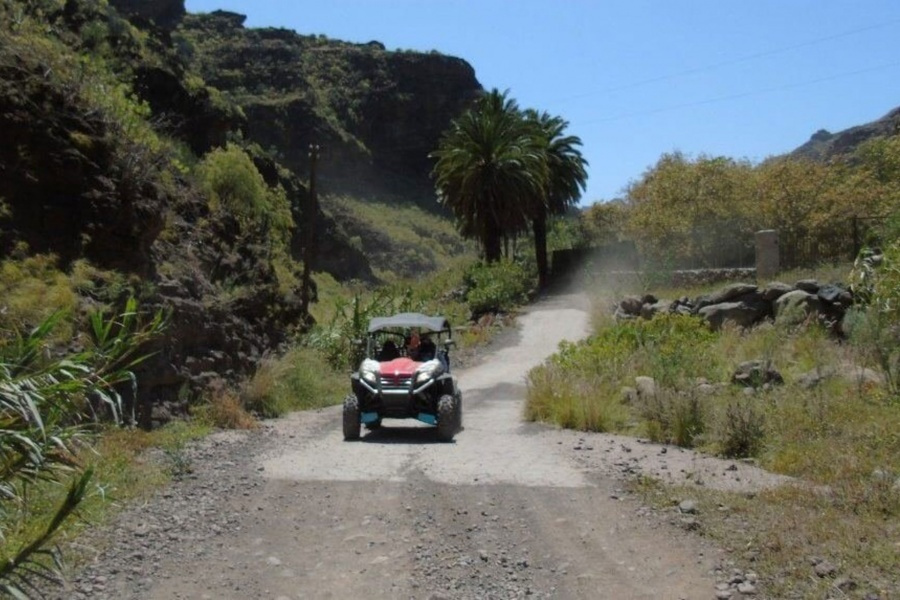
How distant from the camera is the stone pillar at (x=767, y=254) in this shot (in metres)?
30.3

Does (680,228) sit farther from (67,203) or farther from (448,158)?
(67,203)

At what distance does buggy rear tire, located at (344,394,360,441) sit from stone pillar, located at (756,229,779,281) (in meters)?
19.8

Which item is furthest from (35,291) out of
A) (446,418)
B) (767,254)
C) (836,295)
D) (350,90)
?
(350,90)

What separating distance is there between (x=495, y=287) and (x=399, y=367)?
83.7ft

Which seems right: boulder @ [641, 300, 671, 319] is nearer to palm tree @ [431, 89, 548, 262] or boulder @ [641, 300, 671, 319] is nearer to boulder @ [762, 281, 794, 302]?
boulder @ [762, 281, 794, 302]

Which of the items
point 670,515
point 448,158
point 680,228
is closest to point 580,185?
point 448,158

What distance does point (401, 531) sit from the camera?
28.0 feet

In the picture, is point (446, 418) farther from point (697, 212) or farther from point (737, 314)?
point (697, 212)

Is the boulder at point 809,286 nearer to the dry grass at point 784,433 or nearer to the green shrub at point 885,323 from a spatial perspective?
the dry grass at point 784,433

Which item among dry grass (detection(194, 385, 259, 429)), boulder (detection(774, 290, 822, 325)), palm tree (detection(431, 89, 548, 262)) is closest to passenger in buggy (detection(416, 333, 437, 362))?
dry grass (detection(194, 385, 259, 429))

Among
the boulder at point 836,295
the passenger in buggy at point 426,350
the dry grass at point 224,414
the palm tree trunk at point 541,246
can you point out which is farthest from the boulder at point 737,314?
the palm tree trunk at point 541,246

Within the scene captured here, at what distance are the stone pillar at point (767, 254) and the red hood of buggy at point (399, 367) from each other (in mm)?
18843

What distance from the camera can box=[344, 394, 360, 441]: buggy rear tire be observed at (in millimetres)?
14381

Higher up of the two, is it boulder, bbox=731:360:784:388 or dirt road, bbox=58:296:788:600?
boulder, bbox=731:360:784:388
